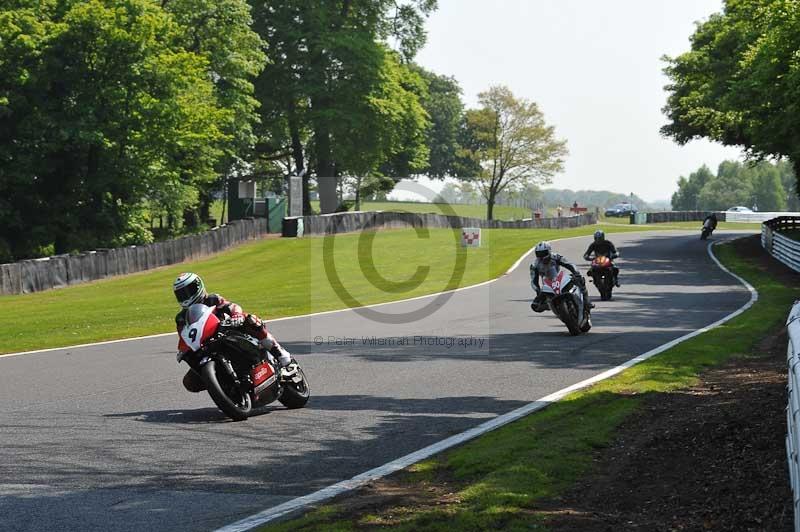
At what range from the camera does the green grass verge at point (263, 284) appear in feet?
74.9

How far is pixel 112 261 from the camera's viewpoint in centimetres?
3856

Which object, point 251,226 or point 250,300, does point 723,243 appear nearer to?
point 251,226

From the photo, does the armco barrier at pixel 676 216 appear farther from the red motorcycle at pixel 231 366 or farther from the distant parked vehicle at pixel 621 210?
the red motorcycle at pixel 231 366

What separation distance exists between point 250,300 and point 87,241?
2009 cm

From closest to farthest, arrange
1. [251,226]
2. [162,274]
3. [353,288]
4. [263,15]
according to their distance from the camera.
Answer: [353,288], [162,274], [251,226], [263,15]

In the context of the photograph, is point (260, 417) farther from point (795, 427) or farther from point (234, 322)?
point (795, 427)

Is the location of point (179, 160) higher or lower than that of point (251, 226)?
higher

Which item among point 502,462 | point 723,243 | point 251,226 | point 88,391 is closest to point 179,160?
point 251,226

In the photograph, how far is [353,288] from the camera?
3444 centimetres

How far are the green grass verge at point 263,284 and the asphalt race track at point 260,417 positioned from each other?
12.1 ft

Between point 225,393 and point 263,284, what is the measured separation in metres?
26.0

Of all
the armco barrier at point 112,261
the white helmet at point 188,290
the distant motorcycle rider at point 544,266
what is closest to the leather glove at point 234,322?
the white helmet at point 188,290

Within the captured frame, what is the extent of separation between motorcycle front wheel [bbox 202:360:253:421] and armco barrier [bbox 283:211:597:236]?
40.6m

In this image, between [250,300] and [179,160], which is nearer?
[250,300]
